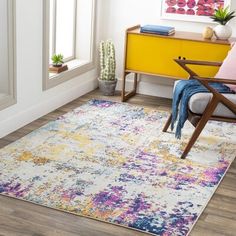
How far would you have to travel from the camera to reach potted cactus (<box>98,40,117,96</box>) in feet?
16.8

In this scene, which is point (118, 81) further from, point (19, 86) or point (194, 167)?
point (194, 167)

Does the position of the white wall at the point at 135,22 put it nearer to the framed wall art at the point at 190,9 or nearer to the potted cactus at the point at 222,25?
the framed wall art at the point at 190,9

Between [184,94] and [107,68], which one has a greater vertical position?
[184,94]

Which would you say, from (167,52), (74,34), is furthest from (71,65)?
(167,52)

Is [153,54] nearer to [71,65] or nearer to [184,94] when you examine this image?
[71,65]

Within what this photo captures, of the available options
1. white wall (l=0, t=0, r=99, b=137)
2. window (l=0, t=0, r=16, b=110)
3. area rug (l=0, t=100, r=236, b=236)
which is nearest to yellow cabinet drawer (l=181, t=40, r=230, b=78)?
area rug (l=0, t=100, r=236, b=236)

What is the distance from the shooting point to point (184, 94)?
371cm

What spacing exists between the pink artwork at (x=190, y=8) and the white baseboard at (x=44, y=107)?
1083mm

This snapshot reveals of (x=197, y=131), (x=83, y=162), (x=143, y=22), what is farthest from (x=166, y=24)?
(x=83, y=162)

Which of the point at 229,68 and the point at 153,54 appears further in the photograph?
the point at 153,54

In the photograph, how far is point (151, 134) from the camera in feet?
13.5

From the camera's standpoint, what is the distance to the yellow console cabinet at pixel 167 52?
15.2 feet

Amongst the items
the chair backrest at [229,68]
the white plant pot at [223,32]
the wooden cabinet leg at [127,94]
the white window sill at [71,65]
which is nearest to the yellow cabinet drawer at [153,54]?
the wooden cabinet leg at [127,94]

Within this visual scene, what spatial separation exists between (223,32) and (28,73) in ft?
6.02
